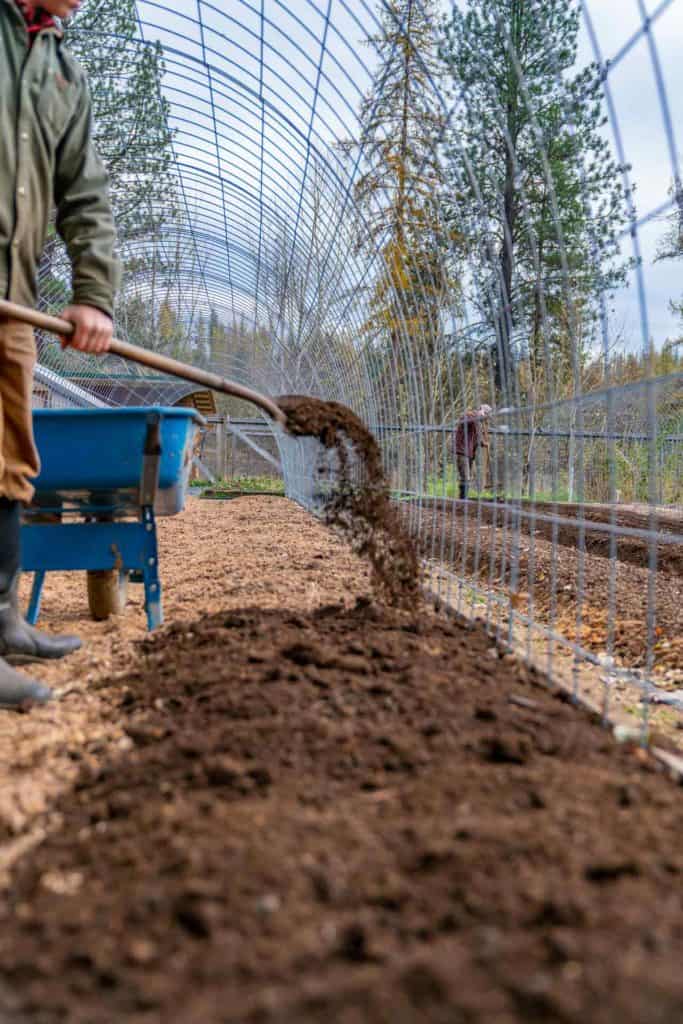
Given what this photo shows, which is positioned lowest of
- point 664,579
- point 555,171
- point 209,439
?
point 664,579

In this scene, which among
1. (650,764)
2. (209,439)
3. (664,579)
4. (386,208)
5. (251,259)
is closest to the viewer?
(650,764)

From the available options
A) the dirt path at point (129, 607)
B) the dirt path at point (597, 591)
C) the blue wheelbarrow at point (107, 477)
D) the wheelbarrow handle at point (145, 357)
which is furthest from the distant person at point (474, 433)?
the blue wheelbarrow at point (107, 477)

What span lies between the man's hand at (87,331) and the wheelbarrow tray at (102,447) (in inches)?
21.4

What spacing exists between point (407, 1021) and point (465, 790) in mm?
573

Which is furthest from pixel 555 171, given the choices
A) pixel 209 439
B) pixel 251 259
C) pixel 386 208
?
pixel 209 439

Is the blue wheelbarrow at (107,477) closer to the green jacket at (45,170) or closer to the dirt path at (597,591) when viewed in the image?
the green jacket at (45,170)

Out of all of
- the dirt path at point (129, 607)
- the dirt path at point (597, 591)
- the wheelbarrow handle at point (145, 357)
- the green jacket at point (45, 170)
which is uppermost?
the green jacket at point (45, 170)

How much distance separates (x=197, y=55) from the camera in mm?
5977

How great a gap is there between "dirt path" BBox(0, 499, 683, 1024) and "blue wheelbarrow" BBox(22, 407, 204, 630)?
1.13 m

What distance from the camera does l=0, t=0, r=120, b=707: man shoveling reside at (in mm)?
2400

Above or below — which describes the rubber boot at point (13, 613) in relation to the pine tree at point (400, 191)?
below

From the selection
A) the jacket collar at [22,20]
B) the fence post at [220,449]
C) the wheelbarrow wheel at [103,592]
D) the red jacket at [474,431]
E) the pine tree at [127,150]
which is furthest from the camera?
the fence post at [220,449]

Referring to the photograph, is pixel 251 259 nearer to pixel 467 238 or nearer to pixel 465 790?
pixel 467 238

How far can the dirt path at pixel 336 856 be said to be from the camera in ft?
2.87
